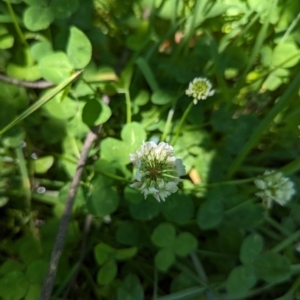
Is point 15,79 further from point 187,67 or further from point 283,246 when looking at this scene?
point 283,246

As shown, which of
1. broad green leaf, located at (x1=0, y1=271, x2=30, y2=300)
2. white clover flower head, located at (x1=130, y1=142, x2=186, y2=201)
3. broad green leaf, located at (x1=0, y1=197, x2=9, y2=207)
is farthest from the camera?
broad green leaf, located at (x1=0, y1=197, x2=9, y2=207)

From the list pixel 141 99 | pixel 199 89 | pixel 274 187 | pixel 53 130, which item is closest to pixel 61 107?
pixel 53 130

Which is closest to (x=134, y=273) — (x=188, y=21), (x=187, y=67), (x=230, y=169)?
(x=230, y=169)

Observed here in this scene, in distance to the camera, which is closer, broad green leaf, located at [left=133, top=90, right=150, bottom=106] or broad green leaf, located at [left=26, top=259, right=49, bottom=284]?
broad green leaf, located at [left=26, top=259, right=49, bottom=284]

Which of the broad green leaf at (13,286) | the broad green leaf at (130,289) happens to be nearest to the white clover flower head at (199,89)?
the broad green leaf at (130,289)

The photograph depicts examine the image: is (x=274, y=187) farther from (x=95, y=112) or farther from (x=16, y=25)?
(x=16, y=25)

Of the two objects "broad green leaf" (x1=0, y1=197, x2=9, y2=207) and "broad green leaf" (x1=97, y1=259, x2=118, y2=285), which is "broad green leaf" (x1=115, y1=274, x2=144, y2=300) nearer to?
"broad green leaf" (x1=97, y1=259, x2=118, y2=285)

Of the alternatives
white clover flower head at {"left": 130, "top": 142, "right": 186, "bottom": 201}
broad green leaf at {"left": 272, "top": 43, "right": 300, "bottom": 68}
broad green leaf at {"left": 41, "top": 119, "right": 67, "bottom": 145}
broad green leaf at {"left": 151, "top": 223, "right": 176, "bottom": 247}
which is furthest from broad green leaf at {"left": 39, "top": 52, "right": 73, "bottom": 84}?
broad green leaf at {"left": 272, "top": 43, "right": 300, "bottom": 68}
